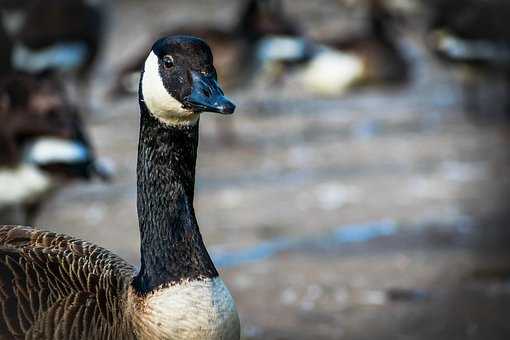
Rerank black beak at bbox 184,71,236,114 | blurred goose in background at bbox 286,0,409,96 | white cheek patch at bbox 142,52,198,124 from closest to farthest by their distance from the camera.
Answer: black beak at bbox 184,71,236,114, white cheek patch at bbox 142,52,198,124, blurred goose in background at bbox 286,0,409,96

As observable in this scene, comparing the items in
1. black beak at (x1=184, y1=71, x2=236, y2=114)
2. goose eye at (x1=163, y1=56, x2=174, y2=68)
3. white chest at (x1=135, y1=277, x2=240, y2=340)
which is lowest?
white chest at (x1=135, y1=277, x2=240, y2=340)

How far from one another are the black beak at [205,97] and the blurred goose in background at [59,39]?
6631mm

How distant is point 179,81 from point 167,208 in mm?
486

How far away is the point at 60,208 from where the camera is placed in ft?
26.1

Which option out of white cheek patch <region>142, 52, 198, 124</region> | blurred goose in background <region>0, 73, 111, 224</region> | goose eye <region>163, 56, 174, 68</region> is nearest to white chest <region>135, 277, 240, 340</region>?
white cheek patch <region>142, 52, 198, 124</region>

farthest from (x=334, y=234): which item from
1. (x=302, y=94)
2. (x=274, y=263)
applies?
(x=302, y=94)

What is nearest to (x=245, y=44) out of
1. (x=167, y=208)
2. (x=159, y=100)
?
(x=167, y=208)

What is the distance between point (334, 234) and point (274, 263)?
0.73 metres

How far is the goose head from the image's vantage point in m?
3.57

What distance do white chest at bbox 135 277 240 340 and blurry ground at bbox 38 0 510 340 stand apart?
66.3 inches

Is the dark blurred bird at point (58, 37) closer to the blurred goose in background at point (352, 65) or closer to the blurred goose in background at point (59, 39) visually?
the blurred goose in background at point (59, 39)

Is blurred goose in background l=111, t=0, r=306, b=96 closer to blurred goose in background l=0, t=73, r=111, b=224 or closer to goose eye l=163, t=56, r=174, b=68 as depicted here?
blurred goose in background l=0, t=73, r=111, b=224

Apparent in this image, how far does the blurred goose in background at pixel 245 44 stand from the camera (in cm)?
1030

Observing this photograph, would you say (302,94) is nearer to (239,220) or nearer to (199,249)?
(239,220)
